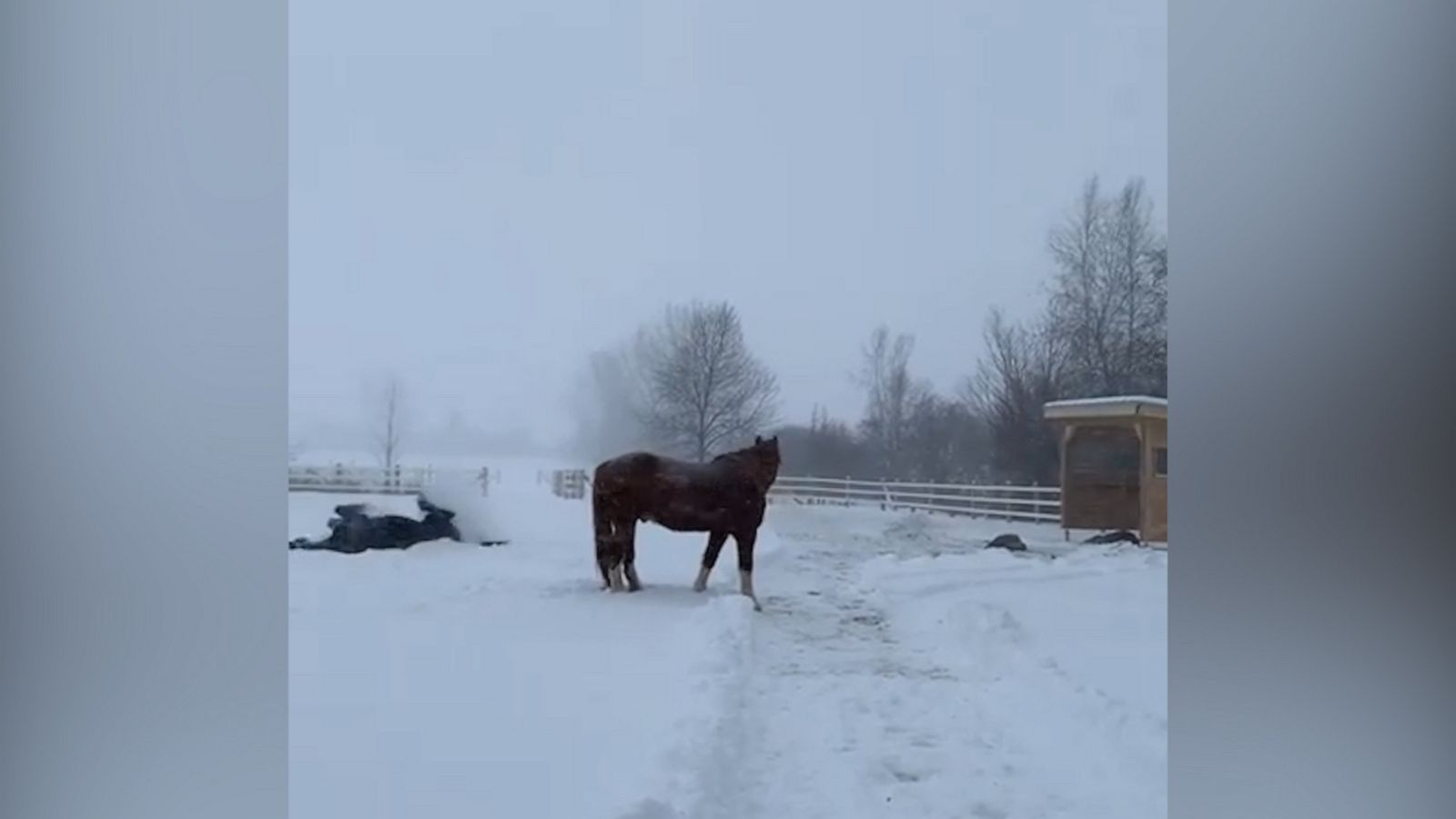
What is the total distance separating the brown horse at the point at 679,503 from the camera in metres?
1.17

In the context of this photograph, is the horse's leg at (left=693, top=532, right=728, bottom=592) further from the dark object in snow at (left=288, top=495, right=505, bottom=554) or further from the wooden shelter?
the wooden shelter

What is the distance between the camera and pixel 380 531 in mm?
1180

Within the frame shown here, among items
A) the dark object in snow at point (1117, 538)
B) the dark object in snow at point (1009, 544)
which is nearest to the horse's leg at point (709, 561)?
the dark object in snow at point (1009, 544)

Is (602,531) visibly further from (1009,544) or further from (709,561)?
(1009,544)

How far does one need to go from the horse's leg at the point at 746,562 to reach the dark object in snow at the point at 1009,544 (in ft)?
0.89

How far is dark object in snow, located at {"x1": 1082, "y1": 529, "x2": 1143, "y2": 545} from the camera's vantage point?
3.78 feet

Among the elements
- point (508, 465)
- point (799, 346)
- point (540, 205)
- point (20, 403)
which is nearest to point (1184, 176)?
point (799, 346)

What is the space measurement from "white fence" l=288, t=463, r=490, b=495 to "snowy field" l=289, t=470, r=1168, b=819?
0.02 metres

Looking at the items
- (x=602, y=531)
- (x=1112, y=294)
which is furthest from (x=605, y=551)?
(x=1112, y=294)

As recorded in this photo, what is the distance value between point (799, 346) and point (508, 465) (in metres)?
0.36

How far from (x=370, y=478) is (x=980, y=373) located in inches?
27.9

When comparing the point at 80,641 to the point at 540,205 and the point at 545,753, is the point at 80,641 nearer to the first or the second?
the point at 545,753

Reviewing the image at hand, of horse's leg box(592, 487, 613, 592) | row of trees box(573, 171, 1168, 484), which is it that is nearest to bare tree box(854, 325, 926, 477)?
row of trees box(573, 171, 1168, 484)

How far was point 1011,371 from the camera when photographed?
3.80ft
